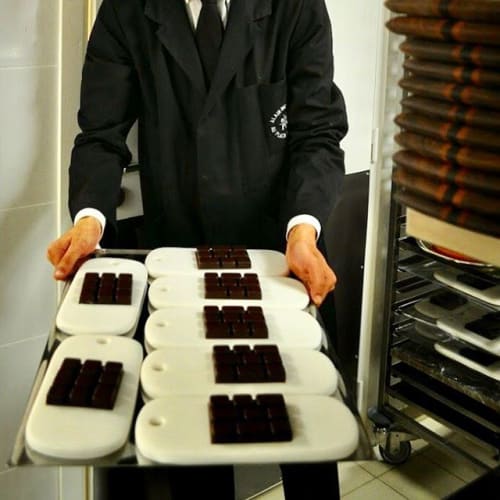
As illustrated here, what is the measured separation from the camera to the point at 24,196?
173 cm

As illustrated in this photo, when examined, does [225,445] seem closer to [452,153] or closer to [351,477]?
[452,153]

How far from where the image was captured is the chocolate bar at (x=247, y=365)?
956 millimetres

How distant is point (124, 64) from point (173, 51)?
125mm

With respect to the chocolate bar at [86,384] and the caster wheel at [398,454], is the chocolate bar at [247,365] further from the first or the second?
the caster wheel at [398,454]

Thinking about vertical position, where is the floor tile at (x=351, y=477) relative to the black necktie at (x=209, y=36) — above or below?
below

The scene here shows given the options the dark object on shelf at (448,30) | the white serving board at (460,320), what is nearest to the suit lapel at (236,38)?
the white serving board at (460,320)

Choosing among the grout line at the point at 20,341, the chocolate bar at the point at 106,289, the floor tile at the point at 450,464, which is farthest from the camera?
the floor tile at the point at 450,464

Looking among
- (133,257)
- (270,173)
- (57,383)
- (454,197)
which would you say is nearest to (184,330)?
(57,383)

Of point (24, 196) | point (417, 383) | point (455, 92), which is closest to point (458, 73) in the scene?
point (455, 92)

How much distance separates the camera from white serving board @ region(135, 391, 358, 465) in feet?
→ 2.70

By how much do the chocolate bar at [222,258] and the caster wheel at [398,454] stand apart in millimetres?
1237

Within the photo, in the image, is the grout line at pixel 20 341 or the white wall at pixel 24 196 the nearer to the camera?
the white wall at pixel 24 196

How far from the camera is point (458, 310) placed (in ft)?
6.95

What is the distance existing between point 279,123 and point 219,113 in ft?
0.43
